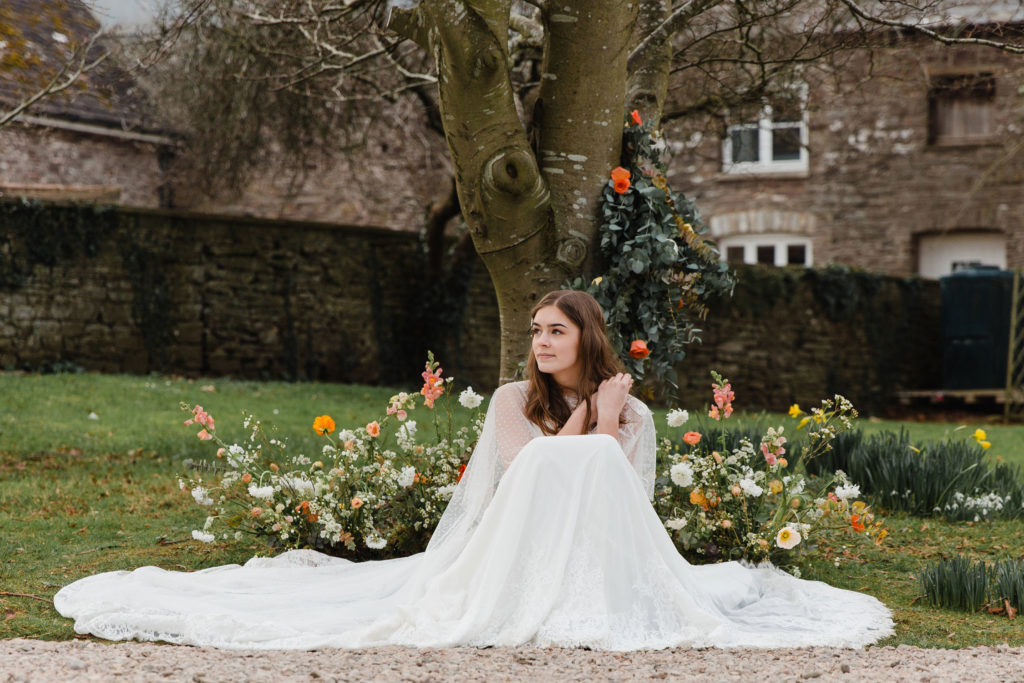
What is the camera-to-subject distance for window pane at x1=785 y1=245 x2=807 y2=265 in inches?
790

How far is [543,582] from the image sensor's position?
4.03 metres

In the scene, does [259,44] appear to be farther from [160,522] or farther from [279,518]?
[279,518]

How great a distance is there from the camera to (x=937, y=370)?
18.5 m

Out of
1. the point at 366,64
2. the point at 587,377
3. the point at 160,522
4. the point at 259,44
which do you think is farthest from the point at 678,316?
the point at 259,44

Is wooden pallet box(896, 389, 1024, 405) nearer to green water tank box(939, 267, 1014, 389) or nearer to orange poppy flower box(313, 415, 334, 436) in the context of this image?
green water tank box(939, 267, 1014, 389)

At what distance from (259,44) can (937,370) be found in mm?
12844

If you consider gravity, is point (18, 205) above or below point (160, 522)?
above

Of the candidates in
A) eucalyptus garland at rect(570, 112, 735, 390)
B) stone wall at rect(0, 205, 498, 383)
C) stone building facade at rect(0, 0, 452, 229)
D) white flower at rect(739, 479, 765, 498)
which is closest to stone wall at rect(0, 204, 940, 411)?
stone wall at rect(0, 205, 498, 383)

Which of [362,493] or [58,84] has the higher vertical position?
[58,84]

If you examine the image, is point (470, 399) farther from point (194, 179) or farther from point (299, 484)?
point (194, 179)

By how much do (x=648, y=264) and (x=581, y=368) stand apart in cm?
109

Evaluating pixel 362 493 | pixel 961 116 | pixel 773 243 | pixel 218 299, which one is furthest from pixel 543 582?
pixel 961 116

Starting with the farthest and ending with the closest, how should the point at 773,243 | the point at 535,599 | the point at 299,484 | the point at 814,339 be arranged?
the point at 773,243, the point at 814,339, the point at 299,484, the point at 535,599

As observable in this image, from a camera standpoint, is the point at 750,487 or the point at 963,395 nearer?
the point at 750,487
